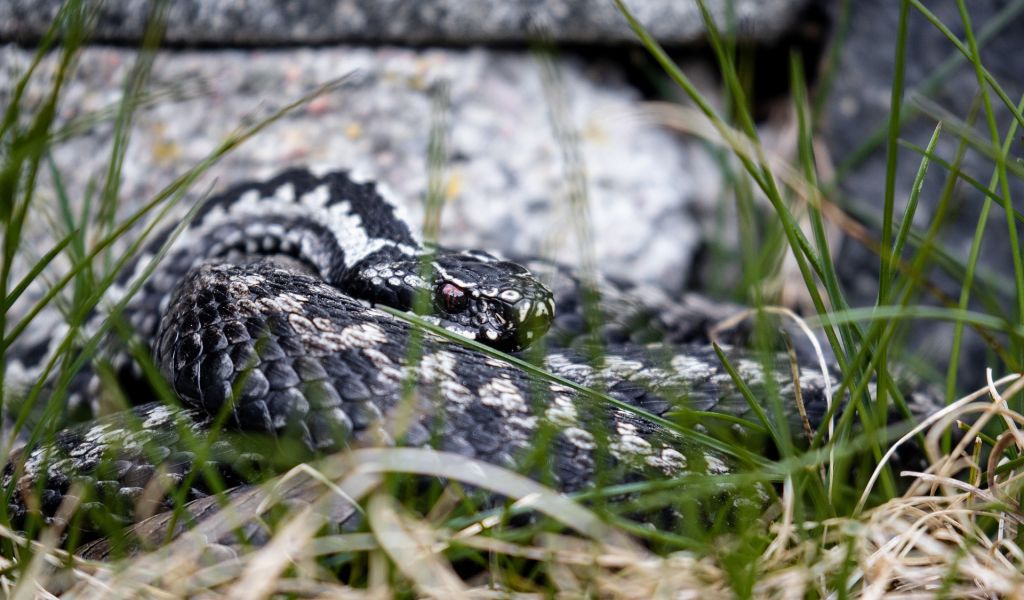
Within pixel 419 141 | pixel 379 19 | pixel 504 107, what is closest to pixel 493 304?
pixel 419 141

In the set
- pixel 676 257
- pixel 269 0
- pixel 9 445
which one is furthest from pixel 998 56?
pixel 9 445

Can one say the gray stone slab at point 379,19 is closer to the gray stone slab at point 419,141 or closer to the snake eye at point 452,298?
the gray stone slab at point 419,141

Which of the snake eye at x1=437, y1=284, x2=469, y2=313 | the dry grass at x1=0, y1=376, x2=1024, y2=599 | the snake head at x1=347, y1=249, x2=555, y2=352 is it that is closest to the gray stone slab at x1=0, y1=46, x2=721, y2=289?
the snake head at x1=347, y1=249, x2=555, y2=352

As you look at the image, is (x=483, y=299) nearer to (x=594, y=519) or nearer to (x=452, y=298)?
(x=452, y=298)

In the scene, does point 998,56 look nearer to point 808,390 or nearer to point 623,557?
point 808,390

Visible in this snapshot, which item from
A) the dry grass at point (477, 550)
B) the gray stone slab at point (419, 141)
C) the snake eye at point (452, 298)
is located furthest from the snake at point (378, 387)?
the gray stone slab at point (419, 141)
